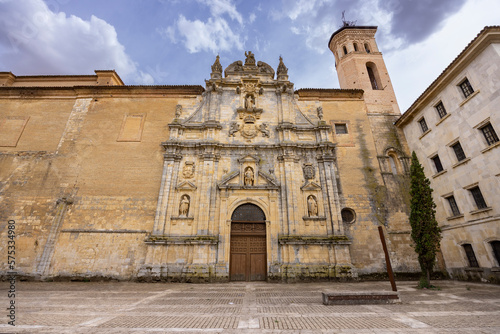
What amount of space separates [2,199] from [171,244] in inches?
460

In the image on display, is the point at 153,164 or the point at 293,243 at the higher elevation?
the point at 153,164

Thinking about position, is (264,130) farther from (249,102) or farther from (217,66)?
(217,66)

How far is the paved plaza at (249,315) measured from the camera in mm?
4668

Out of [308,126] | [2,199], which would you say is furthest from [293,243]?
[2,199]

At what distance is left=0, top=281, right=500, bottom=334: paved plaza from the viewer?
467 centimetres

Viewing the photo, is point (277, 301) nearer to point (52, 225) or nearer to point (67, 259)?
point (67, 259)

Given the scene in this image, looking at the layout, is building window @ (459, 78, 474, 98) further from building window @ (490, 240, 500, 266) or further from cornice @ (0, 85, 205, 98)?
cornice @ (0, 85, 205, 98)

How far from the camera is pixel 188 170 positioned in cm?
1527

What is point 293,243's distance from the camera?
13.2m

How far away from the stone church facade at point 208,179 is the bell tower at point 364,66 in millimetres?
363

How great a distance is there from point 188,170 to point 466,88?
17.0 metres

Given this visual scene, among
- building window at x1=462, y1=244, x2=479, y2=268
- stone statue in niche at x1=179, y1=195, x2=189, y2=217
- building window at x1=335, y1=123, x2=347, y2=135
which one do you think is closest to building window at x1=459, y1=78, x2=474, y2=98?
building window at x1=335, y1=123, x2=347, y2=135

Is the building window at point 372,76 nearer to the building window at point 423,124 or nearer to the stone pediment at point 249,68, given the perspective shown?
the building window at point 423,124

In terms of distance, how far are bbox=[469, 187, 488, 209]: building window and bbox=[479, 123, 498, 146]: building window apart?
2.52m
